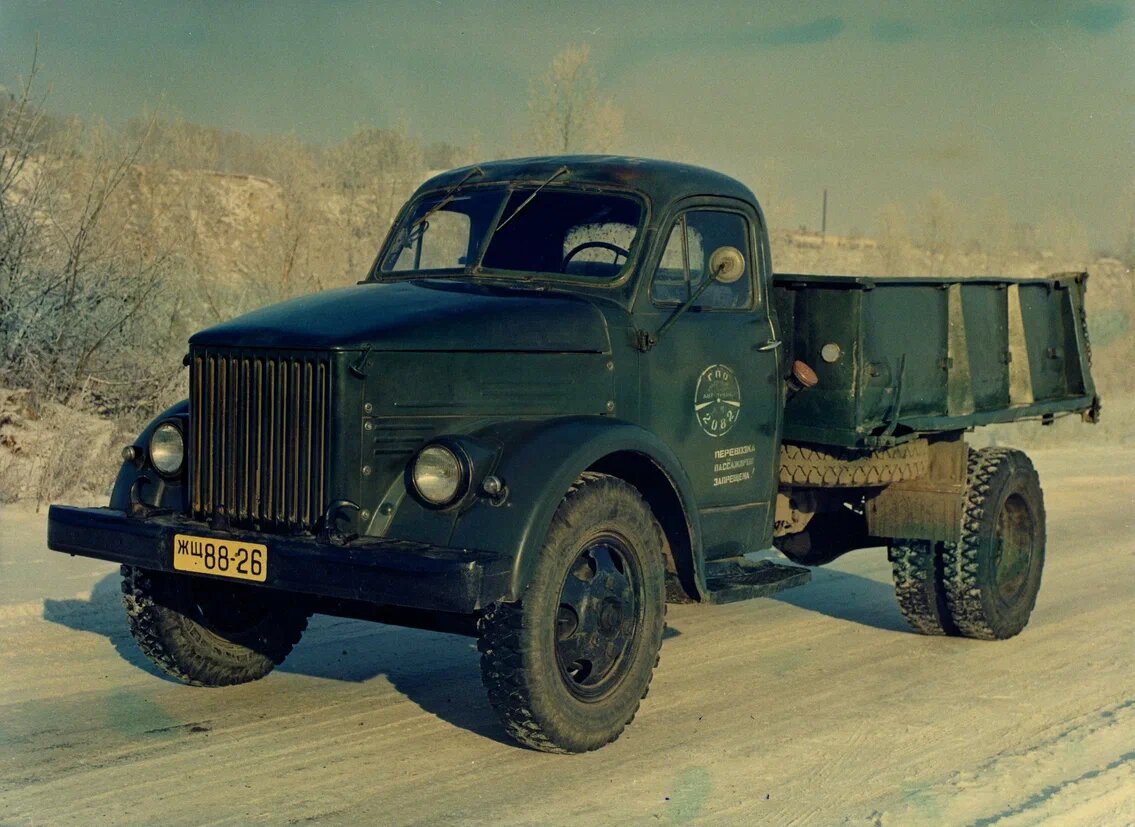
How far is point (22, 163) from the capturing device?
1295 centimetres

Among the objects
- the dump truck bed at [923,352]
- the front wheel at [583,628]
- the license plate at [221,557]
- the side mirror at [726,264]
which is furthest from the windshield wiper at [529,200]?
the license plate at [221,557]

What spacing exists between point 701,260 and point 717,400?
26.3 inches

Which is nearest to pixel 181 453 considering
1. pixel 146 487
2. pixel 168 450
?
pixel 168 450

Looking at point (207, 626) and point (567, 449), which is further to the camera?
point (207, 626)

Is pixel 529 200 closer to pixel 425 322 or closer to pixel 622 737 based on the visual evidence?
pixel 425 322

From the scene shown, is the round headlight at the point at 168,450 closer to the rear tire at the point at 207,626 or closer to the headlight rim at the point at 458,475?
the rear tire at the point at 207,626

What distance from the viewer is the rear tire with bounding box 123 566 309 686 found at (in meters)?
6.21

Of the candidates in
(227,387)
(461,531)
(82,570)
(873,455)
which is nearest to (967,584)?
(873,455)

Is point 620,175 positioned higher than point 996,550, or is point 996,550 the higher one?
point 620,175

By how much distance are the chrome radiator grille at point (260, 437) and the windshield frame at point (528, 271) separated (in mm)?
1398

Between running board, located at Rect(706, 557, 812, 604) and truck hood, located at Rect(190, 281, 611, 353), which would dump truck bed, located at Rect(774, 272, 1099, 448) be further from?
truck hood, located at Rect(190, 281, 611, 353)

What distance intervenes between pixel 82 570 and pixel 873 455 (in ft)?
15.8

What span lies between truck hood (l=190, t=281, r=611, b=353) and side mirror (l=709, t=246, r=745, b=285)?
0.66 m

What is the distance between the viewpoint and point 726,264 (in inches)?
258
